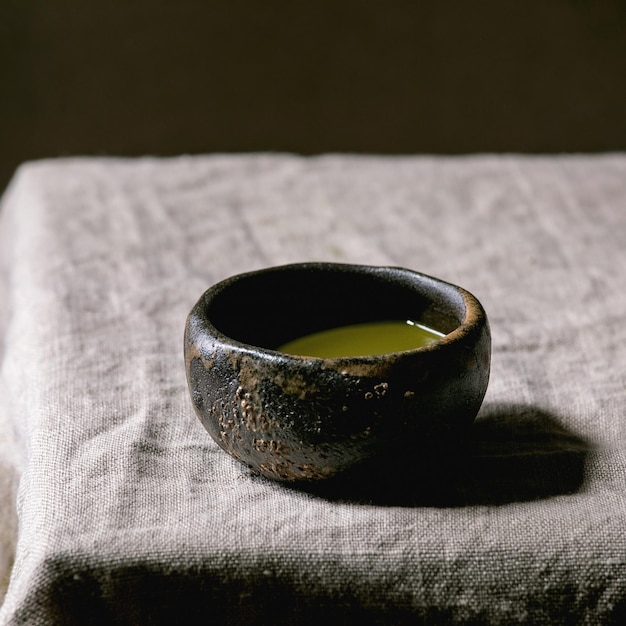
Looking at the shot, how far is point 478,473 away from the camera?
0.64 meters

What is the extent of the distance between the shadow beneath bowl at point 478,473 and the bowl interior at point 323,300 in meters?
0.10

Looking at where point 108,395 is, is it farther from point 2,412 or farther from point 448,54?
point 448,54

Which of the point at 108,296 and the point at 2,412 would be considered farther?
the point at 108,296

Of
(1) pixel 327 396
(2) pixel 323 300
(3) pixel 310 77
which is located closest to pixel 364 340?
(2) pixel 323 300

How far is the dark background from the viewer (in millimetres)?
2506

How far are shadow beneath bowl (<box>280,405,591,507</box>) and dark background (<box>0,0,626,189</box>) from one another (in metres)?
2.05

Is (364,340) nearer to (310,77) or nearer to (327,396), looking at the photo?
(327,396)

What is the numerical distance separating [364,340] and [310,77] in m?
2.04

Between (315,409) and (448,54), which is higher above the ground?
(315,409)

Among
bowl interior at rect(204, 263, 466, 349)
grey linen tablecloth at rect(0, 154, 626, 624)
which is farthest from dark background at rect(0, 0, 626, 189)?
bowl interior at rect(204, 263, 466, 349)

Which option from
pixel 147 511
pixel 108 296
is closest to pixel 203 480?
pixel 147 511

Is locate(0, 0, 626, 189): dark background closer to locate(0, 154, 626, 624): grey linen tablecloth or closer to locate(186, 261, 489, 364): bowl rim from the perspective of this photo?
locate(0, 154, 626, 624): grey linen tablecloth

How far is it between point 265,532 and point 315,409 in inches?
3.3

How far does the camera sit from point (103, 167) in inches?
57.7
